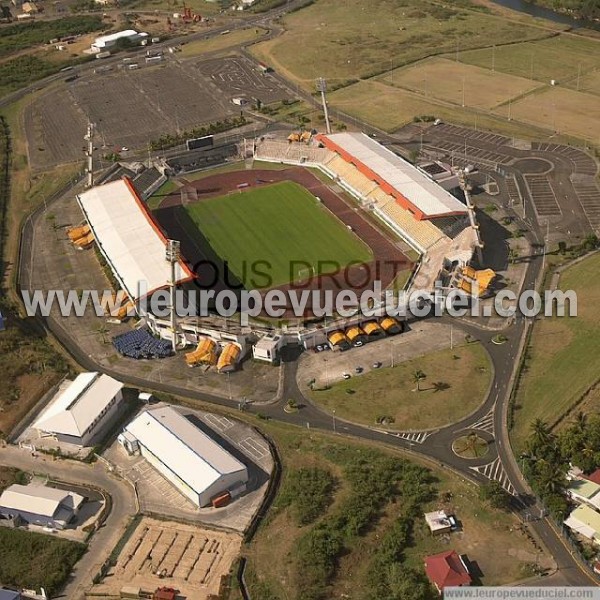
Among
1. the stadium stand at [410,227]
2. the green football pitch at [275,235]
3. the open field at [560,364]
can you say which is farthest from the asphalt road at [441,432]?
the green football pitch at [275,235]

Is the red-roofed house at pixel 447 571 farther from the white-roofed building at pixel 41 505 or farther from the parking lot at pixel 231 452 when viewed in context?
the white-roofed building at pixel 41 505

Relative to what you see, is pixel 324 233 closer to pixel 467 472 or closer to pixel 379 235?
pixel 379 235

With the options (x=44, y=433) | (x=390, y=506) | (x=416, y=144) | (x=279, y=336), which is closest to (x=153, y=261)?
(x=279, y=336)

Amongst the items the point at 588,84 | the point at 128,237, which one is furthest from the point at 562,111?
the point at 128,237

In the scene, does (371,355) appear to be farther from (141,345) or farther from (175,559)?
(175,559)

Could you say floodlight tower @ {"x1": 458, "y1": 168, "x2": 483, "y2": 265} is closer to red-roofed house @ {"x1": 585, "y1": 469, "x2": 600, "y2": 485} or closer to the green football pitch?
the green football pitch
